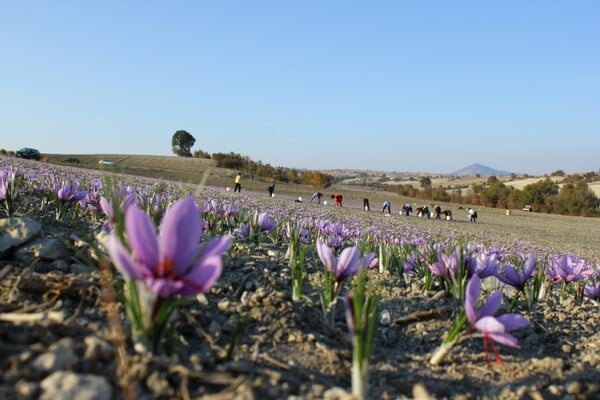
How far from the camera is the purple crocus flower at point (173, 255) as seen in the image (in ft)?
3.43

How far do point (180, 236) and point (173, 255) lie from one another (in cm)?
5

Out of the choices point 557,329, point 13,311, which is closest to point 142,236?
point 13,311

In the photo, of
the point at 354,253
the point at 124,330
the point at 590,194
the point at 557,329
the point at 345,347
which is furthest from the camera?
the point at 590,194

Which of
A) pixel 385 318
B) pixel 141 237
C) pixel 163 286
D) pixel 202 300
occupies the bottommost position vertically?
pixel 385 318

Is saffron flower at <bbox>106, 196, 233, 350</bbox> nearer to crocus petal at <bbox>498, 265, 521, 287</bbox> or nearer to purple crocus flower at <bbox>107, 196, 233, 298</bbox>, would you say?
purple crocus flower at <bbox>107, 196, 233, 298</bbox>

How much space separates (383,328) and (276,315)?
1.87ft

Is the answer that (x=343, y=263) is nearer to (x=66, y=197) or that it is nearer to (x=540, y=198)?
(x=66, y=197)

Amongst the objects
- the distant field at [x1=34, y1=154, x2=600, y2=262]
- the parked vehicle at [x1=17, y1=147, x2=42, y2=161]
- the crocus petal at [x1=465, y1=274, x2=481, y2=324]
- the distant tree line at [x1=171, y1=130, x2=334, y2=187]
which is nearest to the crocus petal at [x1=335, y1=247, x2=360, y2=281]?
the crocus petal at [x1=465, y1=274, x2=481, y2=324]

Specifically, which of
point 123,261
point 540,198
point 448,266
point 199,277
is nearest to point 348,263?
point 448,266

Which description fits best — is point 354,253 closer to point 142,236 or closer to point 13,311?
point 142,236

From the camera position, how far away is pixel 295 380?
1.29 meters

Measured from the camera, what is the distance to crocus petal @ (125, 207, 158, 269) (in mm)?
1053

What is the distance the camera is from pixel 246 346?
154 cm

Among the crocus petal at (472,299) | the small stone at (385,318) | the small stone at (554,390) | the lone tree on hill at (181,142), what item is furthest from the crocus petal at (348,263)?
the lone tree on hill at (181,142)
